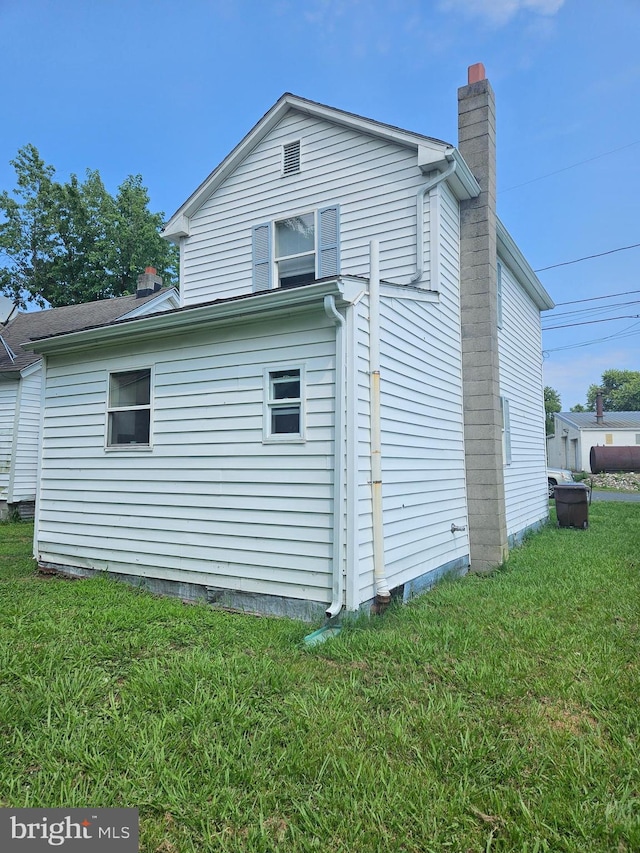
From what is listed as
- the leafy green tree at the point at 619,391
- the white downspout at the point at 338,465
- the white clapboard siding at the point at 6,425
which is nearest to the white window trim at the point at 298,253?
the white downspout at the point at 338,465

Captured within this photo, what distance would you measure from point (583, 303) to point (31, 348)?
23.3 m

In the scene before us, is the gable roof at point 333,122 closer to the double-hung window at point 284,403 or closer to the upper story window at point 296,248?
the upper story window at point 296,248

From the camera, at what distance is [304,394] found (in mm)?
5215

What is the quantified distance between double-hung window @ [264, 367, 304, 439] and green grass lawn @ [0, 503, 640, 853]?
1947mm

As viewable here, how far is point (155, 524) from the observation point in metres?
6.30

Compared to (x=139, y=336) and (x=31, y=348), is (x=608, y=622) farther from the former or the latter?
(x=31, y=348)

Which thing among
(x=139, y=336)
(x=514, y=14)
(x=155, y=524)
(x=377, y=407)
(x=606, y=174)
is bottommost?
(x=155, y=524)

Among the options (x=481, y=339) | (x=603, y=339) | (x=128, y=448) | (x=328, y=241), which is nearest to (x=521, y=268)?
(x=481, y=339)

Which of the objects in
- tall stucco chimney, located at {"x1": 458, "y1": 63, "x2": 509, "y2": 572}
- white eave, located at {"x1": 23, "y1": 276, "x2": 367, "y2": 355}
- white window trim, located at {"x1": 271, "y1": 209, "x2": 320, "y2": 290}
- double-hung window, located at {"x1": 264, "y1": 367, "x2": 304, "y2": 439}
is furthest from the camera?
white window trim, located at {"x1": 271, "y1": 209, "x2": 320, "y2": 290}

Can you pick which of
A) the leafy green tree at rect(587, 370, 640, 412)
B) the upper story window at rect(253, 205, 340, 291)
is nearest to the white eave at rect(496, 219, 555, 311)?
the upper story window at rect(253, 205, 340, 291)

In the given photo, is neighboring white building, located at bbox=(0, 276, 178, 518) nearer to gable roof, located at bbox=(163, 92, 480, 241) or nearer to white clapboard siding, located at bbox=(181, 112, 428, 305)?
gable roof, located at bbox=(163, 92, 480, 241)

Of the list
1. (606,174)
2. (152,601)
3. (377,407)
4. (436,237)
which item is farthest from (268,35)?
(606,174)

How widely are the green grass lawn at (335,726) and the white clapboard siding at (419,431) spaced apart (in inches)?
36.2

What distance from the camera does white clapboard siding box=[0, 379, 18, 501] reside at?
13531 mm
